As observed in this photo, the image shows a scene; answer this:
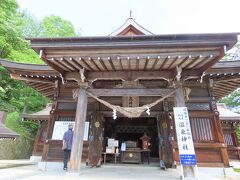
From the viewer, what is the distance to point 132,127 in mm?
13688

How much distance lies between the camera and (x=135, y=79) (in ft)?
20.5

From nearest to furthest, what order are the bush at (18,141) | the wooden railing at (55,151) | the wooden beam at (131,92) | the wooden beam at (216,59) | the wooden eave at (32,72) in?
the wooden beam at (216,59)
the wooden beam at (131,92)
the wooden eave at (32,72)
the wooden railing at (55,151)
the bush at (18,141)

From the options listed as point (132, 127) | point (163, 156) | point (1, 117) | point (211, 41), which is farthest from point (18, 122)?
point (211, 41)

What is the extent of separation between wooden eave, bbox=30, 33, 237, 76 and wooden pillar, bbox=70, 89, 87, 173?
48.9 inches

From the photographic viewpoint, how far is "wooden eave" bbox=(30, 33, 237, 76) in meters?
→ 4.93

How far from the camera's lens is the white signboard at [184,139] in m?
5.12

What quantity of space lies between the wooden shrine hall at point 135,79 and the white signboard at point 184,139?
0.38 m

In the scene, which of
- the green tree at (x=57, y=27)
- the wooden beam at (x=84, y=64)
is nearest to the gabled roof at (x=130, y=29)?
the wooden beam at (x=84, y=64)

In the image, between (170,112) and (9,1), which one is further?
(9,1)

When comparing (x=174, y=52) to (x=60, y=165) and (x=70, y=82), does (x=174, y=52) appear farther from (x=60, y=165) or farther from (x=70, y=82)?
(x=60, y=165)

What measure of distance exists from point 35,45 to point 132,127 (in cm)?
1003

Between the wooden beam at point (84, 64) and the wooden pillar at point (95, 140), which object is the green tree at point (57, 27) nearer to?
the wooden pillar at point (95, 140)

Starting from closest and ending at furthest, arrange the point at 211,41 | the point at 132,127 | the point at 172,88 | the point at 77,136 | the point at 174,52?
the point at 211,41, the point at 174,52, the point at 77,136, the point at 172,88, the point at 132,127

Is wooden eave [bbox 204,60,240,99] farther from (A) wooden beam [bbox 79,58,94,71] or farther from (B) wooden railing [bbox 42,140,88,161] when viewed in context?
(B) wooden railing [bbox 42,140,88,161]
